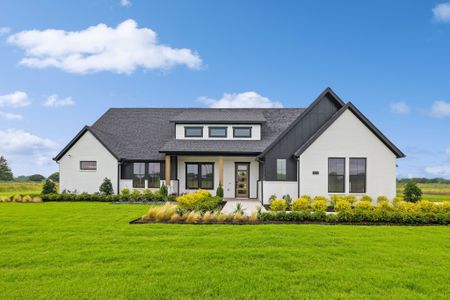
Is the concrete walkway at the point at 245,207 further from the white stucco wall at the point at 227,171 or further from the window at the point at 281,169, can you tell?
the white stucco wall at the point at 227,171

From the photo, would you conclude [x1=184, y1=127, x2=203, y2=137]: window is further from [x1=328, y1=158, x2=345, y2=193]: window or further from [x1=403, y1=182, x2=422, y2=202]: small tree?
[x1=403, y1=182, x2=422, y2=202]: small tree

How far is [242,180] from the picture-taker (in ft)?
72.4

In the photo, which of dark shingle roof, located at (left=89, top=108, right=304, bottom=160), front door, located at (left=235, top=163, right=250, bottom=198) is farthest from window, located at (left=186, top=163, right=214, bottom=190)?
front door, located at (left=235, top=163, right=250, bottom=198)

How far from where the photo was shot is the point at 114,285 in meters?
5.22

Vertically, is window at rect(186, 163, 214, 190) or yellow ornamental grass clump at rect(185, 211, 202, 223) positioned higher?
window at rect(186, 163, 214, 190)

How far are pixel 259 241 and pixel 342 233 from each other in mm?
3182

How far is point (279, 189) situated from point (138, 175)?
11257mm

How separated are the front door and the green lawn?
11963 millimetres

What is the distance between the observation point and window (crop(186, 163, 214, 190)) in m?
22.3

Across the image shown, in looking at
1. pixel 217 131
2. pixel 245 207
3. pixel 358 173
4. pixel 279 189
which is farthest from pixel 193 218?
pixel 217 131

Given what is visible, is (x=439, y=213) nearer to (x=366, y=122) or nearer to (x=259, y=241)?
(x=366, y=122)

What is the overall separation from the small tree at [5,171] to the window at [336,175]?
202 feet

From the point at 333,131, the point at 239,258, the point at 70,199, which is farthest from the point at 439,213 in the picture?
the point at 70,199

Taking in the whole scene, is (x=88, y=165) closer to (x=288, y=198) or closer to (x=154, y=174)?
(x=154, y=174)
